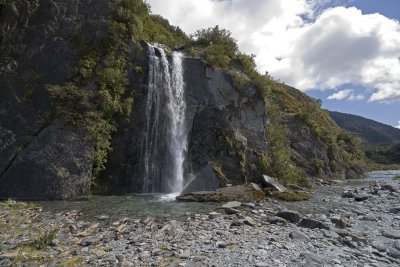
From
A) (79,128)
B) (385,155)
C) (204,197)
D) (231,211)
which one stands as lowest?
(231,211)

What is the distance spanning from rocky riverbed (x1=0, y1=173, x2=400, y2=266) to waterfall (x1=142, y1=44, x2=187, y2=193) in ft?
29.4

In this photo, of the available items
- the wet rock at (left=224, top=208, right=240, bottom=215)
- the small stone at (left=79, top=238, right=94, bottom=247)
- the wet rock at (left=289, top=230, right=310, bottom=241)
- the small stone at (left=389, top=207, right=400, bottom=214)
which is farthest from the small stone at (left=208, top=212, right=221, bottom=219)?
the small stone at (left=389, top=207, right=400, bottom=214)

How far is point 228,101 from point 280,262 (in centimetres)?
2053

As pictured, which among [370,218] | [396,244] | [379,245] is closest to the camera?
[379,245]

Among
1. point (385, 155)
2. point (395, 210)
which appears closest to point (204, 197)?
point (395, 210)

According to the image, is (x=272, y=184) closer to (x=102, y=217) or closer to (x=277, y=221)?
(x=277, y=221)

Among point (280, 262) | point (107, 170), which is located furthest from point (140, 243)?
point (107, 170)

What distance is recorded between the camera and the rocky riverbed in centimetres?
884

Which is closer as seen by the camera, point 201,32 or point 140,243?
point 140,243

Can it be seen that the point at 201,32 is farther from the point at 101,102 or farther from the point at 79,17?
the point at 101,102

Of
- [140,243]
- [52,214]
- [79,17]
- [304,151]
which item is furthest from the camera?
[304,151]

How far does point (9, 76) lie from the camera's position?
22906 mm

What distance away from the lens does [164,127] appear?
25.6 metres

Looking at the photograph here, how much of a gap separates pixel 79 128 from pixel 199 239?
13.6 meters
